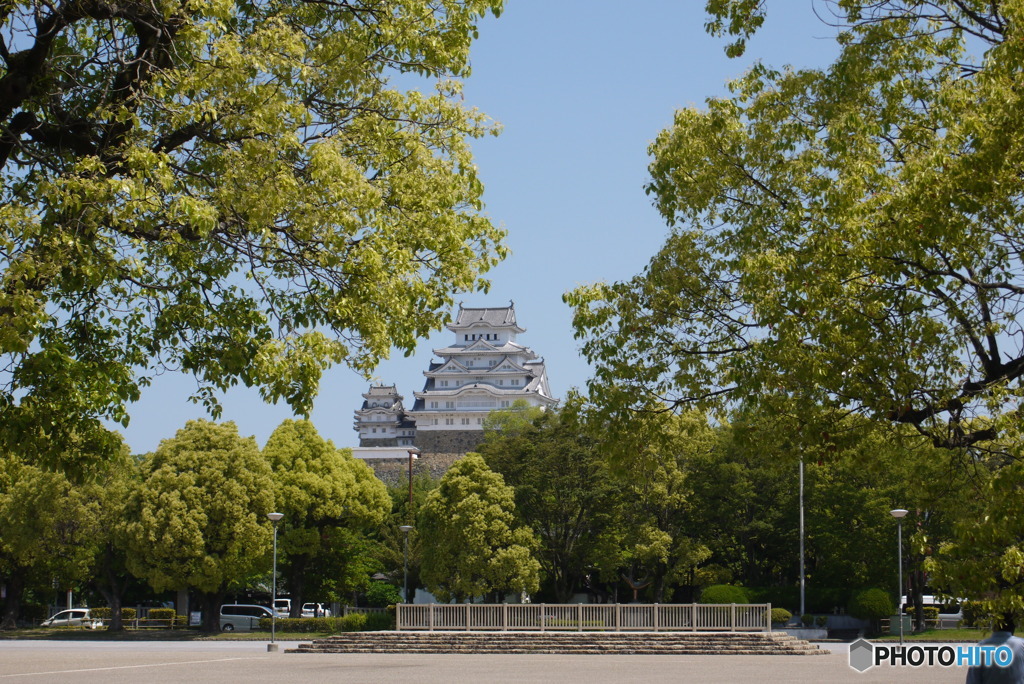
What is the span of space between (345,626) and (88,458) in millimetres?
30386

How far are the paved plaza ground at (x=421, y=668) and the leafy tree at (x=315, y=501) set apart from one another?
14.6 meters

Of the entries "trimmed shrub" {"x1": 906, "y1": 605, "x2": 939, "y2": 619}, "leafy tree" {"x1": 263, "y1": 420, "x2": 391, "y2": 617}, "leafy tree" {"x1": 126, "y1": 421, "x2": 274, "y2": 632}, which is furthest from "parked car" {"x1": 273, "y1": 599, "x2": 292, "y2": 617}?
"trimmed shrub" {"x1": 906, "y1": 605, "x2": 939, "y2": 619}

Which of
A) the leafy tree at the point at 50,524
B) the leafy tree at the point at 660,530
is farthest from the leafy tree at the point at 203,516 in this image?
the leafy tree at the point at 660,530

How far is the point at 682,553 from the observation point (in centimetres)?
4212

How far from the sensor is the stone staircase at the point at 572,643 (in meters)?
26.9

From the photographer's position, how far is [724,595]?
39.5 m

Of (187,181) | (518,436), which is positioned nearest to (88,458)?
(187,181)

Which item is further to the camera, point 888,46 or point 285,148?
point 888,46

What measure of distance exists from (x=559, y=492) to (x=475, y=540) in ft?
15.8

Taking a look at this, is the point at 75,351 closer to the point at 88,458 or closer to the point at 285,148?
the point at 88,458

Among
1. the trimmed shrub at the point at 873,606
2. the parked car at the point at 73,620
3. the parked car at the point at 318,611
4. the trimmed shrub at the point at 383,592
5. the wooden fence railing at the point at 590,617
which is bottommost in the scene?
the parked car at the point at 318,611

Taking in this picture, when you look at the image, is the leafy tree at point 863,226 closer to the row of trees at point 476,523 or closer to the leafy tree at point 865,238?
the leafy tree at point 865,238

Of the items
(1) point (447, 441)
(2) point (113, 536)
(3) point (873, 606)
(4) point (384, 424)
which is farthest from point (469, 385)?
(3) point (873, 606)

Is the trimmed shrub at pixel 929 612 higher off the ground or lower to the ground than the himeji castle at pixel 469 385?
lower
